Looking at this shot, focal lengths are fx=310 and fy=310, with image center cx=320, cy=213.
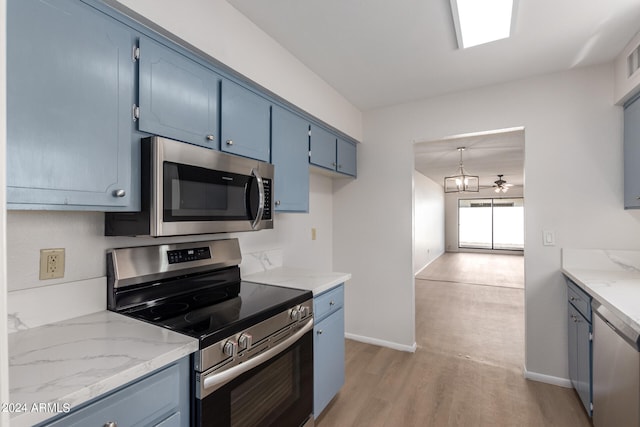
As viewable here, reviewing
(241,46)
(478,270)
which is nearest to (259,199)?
(241,46)

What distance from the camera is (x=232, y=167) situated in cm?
164

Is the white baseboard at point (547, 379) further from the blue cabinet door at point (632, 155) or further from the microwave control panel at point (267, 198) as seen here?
the microwave control panel at point (267, 198)

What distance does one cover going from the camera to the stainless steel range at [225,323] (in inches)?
45.8

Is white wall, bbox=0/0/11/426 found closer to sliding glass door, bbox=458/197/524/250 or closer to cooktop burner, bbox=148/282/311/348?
cooktop burner, bbox=148/282/311/348

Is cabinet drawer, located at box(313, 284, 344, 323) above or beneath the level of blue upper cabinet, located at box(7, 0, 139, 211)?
beneath

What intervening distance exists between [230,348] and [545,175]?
2628 mm

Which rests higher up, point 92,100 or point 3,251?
point 92,100

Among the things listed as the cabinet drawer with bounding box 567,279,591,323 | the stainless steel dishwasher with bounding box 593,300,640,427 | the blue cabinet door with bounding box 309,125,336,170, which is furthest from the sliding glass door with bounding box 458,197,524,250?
the stainless steel dishwasher with bounding box 593,300,640,427

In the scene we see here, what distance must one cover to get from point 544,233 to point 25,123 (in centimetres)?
Answer: 313

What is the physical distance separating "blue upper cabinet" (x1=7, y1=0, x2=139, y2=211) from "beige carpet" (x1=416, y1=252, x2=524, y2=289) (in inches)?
246

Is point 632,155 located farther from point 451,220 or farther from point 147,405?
point 451,220

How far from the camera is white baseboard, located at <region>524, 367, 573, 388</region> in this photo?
2395 mm

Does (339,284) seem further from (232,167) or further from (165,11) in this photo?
(165,11)

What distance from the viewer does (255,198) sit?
1780 millimetres
